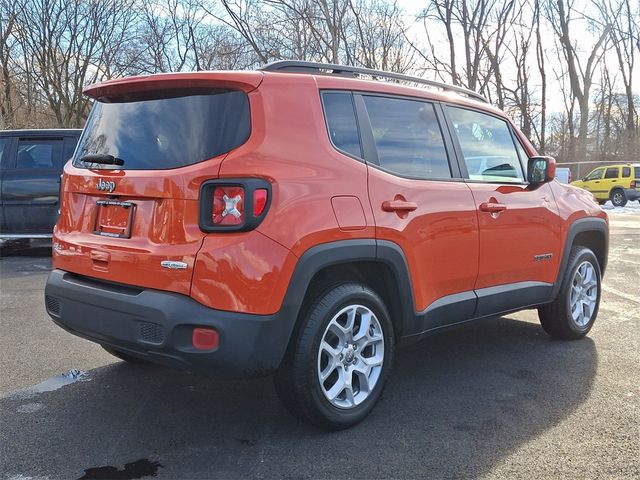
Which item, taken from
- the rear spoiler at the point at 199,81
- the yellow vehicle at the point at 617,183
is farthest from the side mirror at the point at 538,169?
the yellow vehicle at the point at 617,183

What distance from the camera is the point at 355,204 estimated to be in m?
3.20

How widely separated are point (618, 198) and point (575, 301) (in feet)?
72.0

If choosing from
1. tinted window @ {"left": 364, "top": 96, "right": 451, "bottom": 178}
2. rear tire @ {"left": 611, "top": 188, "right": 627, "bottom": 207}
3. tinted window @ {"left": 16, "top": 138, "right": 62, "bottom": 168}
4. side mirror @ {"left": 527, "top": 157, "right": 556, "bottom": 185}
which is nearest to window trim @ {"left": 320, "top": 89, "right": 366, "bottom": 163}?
tinted window @ {"left": 364, "top": 96, "right": 451, "bottom": 178}

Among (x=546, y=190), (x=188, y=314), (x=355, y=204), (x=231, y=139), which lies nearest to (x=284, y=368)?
(x=188, y=314)

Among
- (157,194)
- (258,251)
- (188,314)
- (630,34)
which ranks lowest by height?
(188,314)

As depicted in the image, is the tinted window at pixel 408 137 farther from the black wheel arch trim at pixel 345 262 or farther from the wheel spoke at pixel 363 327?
the wheel spoke at pixel 363 327

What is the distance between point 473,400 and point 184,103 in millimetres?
2479

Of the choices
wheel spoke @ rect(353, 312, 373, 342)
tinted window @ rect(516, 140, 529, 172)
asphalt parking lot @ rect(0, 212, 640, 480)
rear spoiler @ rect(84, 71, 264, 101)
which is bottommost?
asphalt parking lot @ rect(0, 212, 640, 480)

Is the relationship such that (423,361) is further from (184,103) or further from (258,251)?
(184,103)

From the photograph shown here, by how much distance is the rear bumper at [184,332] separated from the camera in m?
2.78

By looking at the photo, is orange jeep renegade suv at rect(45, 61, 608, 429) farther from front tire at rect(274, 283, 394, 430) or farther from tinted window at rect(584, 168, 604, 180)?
tinted window at rect(584, 168, 604, 180)

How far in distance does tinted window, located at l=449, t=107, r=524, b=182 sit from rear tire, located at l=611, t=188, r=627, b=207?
874 inches

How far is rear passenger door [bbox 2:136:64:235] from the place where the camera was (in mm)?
8758

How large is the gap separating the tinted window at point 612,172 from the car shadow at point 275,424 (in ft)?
75.3
